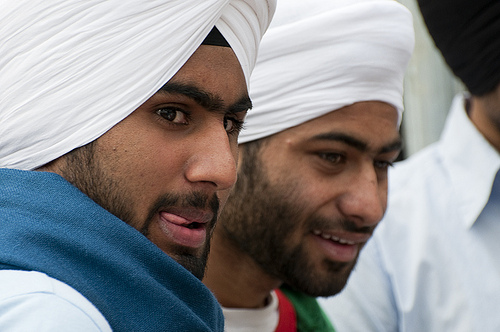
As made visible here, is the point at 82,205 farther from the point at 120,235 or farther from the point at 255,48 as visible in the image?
the point at 255,48

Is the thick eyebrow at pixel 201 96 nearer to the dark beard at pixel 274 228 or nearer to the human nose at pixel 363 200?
the dark beard at pixel 274 228

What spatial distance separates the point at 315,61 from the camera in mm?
2637

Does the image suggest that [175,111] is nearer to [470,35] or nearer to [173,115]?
[173,115]

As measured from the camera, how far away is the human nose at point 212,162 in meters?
1.67

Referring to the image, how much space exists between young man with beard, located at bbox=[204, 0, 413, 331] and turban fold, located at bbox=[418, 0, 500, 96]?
0.70 meters

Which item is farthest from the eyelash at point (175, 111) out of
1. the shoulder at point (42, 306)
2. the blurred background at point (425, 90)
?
the blurred background at point (425, 90)

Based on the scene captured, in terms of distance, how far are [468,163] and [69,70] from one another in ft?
7.83


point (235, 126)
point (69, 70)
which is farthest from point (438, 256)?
point (69, 70)

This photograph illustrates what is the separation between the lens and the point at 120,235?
149 centimetres

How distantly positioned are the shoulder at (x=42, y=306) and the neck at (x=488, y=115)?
8.49 ft

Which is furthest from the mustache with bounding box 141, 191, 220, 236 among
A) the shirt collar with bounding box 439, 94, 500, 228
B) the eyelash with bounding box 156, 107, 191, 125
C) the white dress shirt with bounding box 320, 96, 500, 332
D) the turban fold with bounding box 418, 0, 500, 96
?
the turban fold with bounding box 418, 0, 500, 96

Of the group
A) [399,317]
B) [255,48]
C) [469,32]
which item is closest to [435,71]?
[469,32]

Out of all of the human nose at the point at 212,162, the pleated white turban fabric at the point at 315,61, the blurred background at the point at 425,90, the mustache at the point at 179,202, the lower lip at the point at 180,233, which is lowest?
the blurred background at the point at 425,90

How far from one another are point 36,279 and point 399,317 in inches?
87.7
